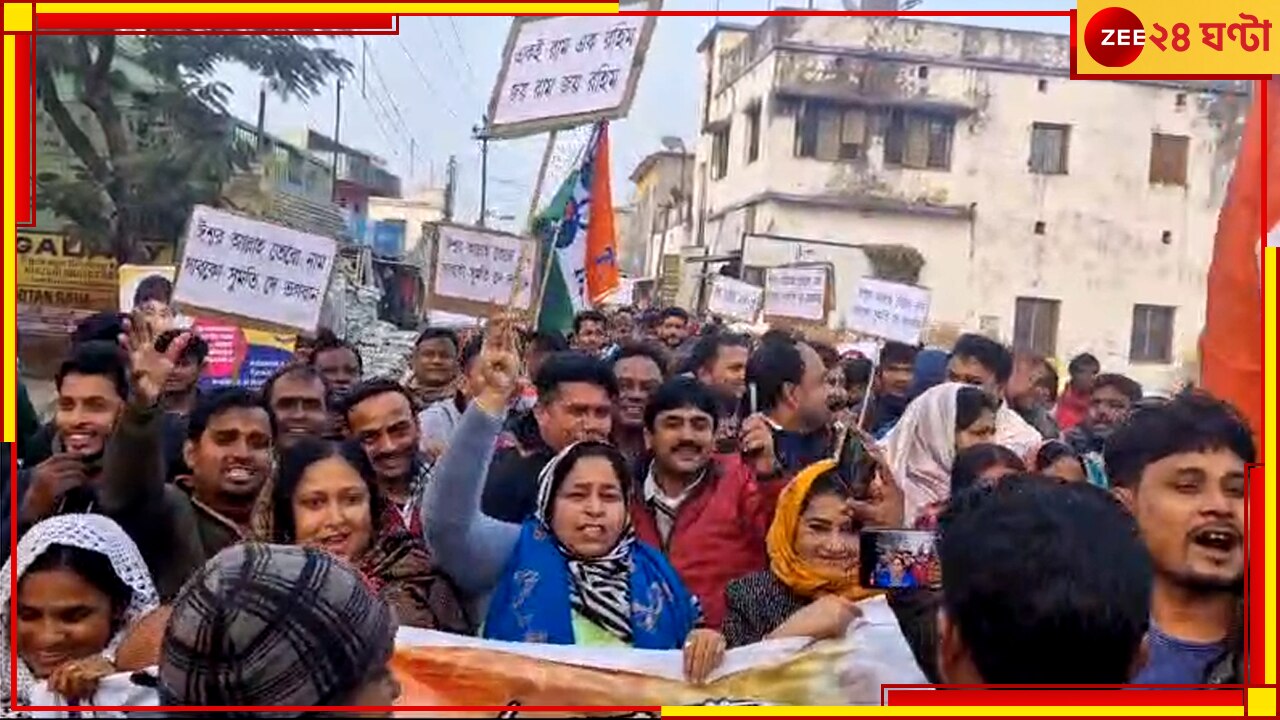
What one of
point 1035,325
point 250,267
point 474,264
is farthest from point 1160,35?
point 1035,325

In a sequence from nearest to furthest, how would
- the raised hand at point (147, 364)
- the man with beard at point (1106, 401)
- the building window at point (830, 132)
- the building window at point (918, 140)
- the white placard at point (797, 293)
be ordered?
1. the raised hand at point (147, 364)
2. the man with beard at point (1106, 401)
3. the building window at point (918, 140)
4. the building window at point (830, 132)
5. the white placard at point (797, 293)

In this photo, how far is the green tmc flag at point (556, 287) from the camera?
551cm

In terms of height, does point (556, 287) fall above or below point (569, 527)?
above

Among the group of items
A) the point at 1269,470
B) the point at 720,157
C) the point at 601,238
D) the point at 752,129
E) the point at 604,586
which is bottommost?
the point at 604,586

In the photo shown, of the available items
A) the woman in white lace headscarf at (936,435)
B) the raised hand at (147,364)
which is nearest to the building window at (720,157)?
the woman in white lace headscarf at (936,435)

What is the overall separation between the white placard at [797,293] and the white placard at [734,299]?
84cm

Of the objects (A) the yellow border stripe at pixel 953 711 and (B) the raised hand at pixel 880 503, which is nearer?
(A) the yellow border stripe at pixel 953 711

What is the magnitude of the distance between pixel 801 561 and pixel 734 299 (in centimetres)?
724

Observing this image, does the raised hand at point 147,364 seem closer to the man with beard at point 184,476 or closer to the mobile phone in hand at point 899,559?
the man with beard at point 184,476

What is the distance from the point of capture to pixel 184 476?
2908 millimetres

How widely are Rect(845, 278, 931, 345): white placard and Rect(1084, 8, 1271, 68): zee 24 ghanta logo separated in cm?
567

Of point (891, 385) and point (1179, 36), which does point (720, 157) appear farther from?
point (1179, 36)

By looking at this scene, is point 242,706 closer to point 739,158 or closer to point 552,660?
point 552,660

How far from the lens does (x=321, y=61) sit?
2289 millimetres
